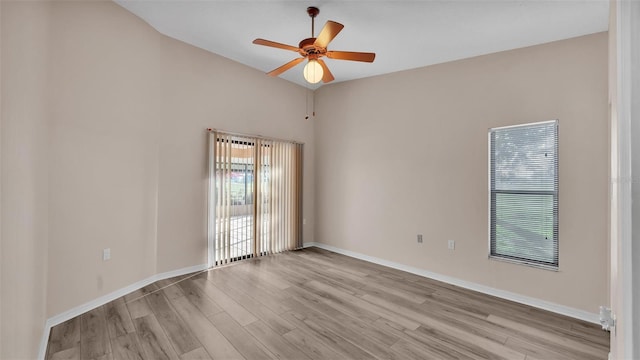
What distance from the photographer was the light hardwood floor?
2.23 m

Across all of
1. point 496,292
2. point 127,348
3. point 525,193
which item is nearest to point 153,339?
point 127,348

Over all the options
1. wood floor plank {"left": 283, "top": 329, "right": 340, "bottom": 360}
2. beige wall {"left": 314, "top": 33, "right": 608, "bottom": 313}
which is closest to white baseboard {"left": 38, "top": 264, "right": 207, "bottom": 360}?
wood floor plank {"left": 283, "top": 329, "right": 340, "bottom": 360}

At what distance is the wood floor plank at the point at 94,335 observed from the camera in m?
2.17

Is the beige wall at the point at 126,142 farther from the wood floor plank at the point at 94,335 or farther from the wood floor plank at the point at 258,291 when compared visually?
the wood floor plank at the point at 258,291

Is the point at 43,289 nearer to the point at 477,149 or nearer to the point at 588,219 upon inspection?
the point at 477,149

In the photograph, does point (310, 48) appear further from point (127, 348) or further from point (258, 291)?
point (127, 348)

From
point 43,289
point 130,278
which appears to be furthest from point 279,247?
point 43,289

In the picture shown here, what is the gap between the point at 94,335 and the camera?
238 centimetres

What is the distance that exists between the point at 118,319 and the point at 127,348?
22.0 inches

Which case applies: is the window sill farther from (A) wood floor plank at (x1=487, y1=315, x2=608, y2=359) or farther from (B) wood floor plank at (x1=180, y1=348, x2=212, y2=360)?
(B) wood floor plank at (x1=180, y1=348, x2=212, y2=360)

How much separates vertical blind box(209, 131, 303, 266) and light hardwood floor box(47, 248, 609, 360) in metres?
0.78

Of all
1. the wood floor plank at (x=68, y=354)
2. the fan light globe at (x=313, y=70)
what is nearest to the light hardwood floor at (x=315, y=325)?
the wood floor plank at (x=68, y=354)

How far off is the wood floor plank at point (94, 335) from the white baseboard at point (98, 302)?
75mm

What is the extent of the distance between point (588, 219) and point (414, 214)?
1.86 m
